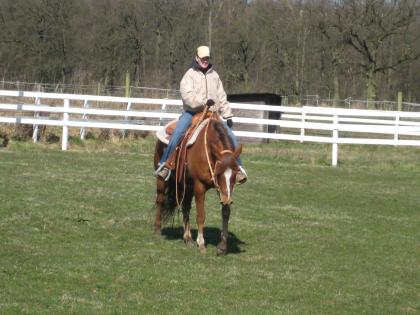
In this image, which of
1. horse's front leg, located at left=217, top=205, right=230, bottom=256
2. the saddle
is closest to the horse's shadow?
horse's front leg, located at left=217, top=205, right=230, bottom=256

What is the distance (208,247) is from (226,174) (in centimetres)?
133

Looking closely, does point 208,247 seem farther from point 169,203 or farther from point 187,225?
point 169,203

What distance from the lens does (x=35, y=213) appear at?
11.5 metres

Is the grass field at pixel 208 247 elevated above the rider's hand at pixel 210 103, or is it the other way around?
the rider's hand at pixel 210 103

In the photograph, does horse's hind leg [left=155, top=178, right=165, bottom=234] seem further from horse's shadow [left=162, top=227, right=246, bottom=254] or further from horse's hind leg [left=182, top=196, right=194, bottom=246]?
horse's hind leg [left=182, top=196, right=194, bottom=246]

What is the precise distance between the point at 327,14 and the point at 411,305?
41.3 m

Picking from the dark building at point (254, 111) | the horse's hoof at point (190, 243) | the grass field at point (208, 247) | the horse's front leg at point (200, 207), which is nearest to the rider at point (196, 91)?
the horse's front leg at point (200, 207)

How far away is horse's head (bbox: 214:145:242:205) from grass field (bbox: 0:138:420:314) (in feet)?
2.46

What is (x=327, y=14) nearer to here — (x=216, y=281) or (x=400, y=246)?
(x=400, y=246)

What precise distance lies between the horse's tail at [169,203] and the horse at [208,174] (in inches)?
6.3

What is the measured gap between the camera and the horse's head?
30.7ft

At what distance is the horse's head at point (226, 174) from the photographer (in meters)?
9.36

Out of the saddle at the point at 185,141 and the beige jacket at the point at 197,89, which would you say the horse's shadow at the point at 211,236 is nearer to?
the saddle at the point at 185,141

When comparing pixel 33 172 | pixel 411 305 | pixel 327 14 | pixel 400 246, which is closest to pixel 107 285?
pixel 411 305
